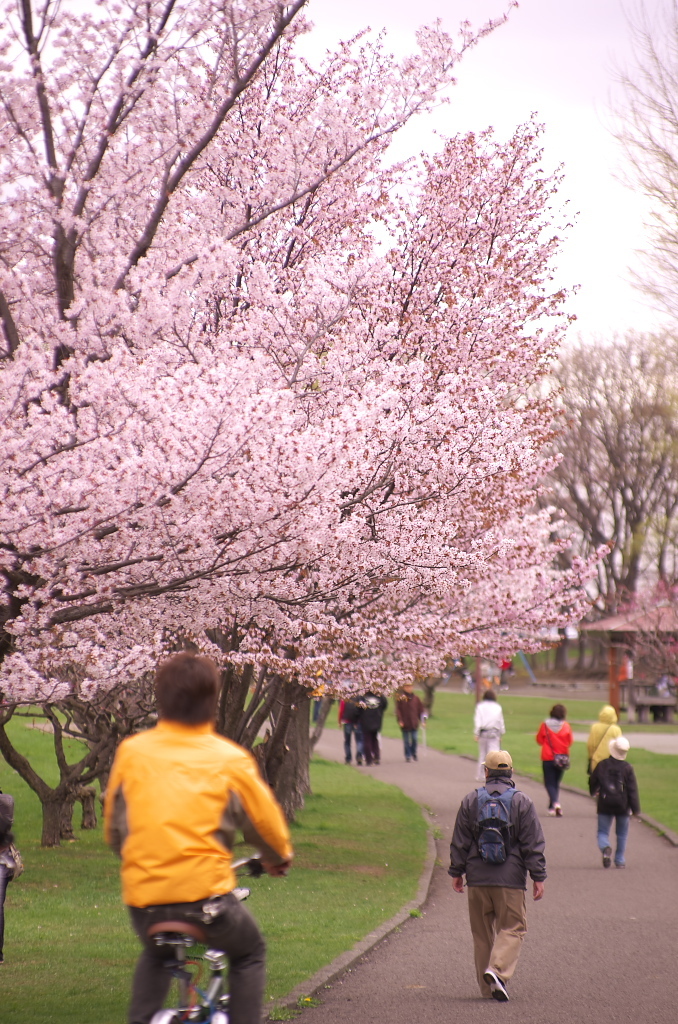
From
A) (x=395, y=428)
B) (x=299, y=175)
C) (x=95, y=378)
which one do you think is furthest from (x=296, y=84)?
(x=95, y=378)

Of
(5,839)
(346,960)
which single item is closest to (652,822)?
(346,960)

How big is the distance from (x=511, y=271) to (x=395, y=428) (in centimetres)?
518

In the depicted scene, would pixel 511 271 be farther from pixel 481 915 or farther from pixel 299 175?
pixel 481 915

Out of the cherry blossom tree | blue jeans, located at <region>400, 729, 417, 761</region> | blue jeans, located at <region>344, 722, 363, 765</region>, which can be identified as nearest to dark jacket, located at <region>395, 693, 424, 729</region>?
blue jeans, located at <region>400, 729, 417, 761</region>

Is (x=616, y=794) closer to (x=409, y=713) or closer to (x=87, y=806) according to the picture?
(x=87, y=806)

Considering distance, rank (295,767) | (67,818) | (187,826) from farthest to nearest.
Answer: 1. (295,767)
2. (67,818)
3. (187,826)

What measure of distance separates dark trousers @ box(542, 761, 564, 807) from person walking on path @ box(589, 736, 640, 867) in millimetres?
3602

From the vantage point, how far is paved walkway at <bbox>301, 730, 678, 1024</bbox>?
6988mm

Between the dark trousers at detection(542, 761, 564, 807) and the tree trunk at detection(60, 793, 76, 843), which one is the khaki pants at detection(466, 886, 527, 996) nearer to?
the tree trunk at detection(60, 793, 76, 843)

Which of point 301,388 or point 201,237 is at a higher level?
point 201,237

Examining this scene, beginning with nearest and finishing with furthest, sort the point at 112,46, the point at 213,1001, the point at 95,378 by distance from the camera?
the point at 213,1001 → the point at 95,378 → the point at 112,46

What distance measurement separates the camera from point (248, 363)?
8930 millimetres

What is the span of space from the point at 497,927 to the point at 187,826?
451 cm

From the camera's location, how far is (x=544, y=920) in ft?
33.9
